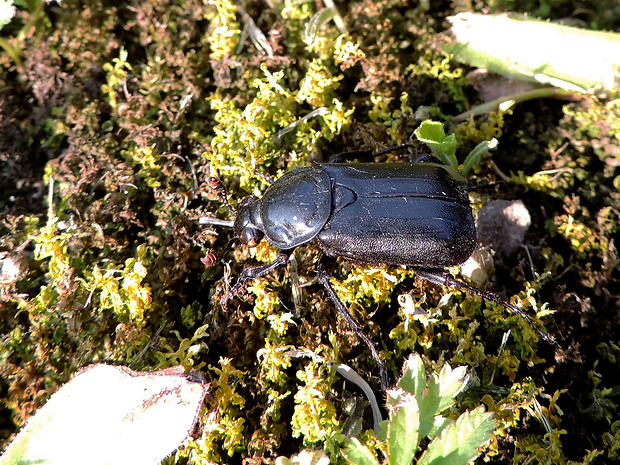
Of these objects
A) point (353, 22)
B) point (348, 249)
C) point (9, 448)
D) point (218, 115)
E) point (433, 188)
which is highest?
point (353, 22)

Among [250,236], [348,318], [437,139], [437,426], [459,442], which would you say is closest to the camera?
[459,442]

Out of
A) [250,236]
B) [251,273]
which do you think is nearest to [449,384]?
[251,273]

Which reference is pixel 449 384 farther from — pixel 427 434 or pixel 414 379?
pixel 427 434

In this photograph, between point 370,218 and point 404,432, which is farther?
point 370,218

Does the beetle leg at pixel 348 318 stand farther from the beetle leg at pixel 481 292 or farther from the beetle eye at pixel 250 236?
the beetle leg at pixel 481 292

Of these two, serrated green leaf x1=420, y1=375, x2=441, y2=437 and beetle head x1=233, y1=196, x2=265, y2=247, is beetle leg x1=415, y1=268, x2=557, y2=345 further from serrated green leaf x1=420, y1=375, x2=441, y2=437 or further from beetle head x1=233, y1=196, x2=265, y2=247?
beetle head x1=233, y1=196, x2=265, y2=247

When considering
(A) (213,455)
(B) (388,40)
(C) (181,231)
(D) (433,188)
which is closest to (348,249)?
(D) (433,188)

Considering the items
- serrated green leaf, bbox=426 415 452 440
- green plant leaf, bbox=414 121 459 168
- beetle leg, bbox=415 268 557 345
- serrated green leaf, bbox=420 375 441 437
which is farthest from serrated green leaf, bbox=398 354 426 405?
green plant leaf, bbox=414 121 459 168

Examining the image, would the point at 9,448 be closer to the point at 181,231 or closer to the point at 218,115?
the point at 181,231
